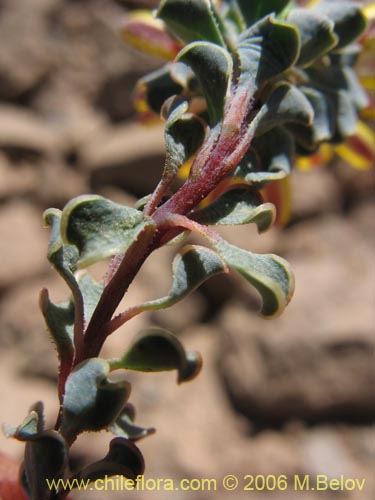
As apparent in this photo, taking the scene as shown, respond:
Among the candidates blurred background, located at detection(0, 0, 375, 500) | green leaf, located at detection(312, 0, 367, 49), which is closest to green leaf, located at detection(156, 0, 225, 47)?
green leaf, located at detection(312, 0, 367, 49)

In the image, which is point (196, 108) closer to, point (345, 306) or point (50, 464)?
Answer: point (50, 464)

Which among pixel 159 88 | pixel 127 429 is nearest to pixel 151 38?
pixel 159 88

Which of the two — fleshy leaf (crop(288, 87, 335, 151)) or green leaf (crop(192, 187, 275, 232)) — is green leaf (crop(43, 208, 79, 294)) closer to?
green leaf (crop(192, 187, 275, 232))

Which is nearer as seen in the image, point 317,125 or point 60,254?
point 60,254

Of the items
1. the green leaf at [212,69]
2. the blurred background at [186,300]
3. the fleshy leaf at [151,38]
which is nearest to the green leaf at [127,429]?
the green leaf at [212,69]

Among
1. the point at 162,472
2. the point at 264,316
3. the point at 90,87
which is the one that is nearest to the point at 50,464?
the point at 264,316

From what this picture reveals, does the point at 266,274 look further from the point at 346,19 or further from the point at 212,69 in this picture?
the point at 346,19

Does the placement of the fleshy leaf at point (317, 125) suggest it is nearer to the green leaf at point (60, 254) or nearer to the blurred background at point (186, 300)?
the green leaf at point (60, 254)
